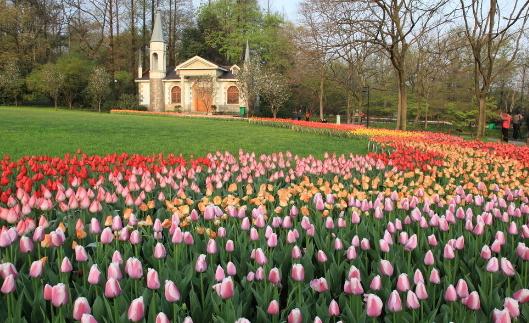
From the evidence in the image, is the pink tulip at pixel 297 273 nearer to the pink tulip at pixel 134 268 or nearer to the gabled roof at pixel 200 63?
the pink tulip at pixel 134 268

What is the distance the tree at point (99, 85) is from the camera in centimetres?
4619

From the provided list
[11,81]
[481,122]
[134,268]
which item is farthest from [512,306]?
[11,81]

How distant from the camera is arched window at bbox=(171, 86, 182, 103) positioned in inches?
2046

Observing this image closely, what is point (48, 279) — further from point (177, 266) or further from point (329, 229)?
point (329, 229)

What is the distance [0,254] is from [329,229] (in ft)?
7.19

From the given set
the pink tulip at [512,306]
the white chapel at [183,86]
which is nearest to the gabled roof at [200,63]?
the white chapel at [183,86]

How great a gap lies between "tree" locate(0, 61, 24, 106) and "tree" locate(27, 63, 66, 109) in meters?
1.08

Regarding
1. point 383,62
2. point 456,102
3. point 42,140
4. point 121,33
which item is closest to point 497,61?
point 456,102

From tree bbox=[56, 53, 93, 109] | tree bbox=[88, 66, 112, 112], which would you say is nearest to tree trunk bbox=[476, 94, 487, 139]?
tree bbox=[88, 66, 112, 112]

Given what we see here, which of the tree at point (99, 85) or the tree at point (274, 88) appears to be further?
the tree at point (99, 85)

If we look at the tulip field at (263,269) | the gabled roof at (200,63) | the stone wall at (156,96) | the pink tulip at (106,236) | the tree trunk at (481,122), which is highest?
the gabled roof at (200,63)

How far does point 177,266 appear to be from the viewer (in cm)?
271

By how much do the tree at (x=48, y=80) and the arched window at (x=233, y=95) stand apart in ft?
54.8

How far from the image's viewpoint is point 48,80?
150 feet
